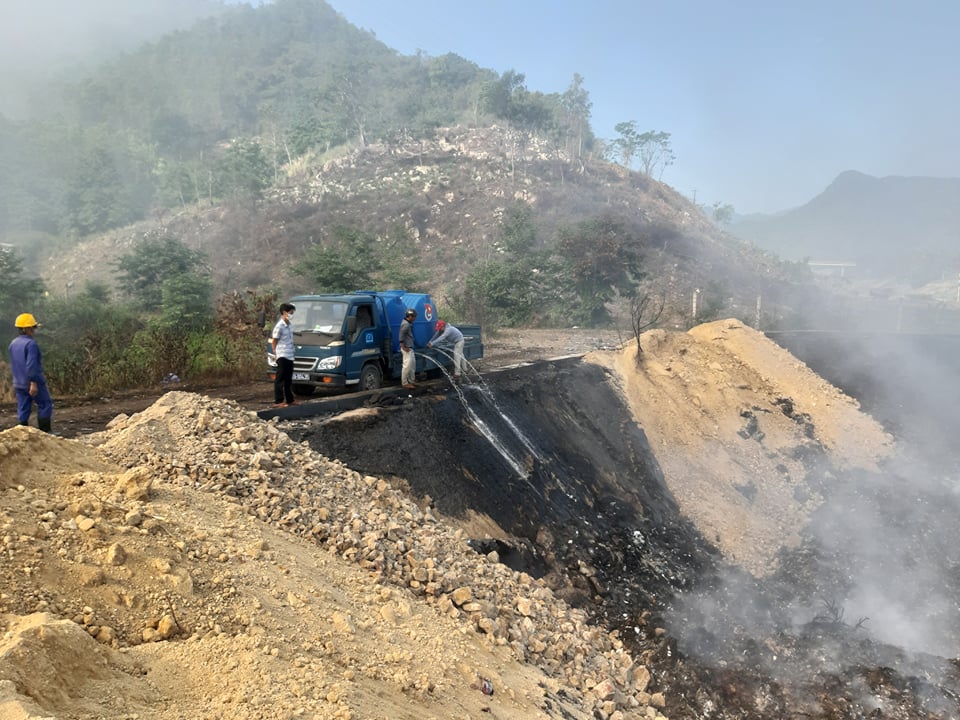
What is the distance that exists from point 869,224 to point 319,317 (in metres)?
125

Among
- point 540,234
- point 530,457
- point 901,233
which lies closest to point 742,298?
point 540,234

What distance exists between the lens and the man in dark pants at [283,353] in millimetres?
9250

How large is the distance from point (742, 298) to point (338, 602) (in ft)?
125

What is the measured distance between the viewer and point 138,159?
189 feet

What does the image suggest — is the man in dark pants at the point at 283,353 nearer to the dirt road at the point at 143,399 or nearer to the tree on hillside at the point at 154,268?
the dirt road at the point at 143,399

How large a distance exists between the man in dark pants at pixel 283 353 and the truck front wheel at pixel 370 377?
4.45 feet

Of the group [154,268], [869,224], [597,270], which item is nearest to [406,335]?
[597,270]

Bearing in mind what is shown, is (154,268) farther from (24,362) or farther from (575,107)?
(575,107)

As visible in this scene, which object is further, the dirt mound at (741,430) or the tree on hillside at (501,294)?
the tree on hillside at (501,294)

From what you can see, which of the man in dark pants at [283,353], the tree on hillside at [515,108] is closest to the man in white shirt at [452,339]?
the man in dark pants at [283,353]

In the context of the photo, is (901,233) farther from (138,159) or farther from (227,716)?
(227,716)

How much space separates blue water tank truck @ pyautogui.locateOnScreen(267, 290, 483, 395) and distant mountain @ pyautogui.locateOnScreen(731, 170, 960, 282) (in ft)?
210

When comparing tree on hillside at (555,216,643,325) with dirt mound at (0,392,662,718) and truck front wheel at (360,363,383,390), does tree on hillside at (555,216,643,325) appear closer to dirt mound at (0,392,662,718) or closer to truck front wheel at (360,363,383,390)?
truck front wheel at (360,363,383,390)

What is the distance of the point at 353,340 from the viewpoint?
402 inches
